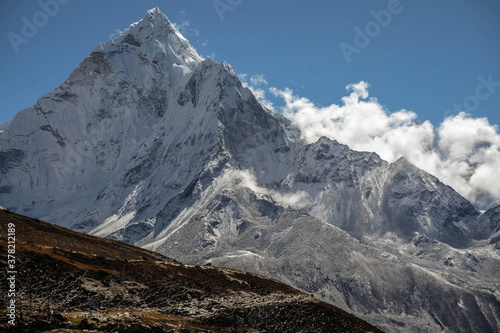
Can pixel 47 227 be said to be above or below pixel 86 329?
above

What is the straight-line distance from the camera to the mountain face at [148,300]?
7425cm

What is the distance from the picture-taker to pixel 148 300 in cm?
9219

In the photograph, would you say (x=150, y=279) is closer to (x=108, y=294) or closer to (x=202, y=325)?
(x=108, y=294)

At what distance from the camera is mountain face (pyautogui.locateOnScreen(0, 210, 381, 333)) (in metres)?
74.2

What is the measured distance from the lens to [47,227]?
130875 mm

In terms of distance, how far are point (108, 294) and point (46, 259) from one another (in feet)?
41.7

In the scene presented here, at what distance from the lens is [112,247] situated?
136 m

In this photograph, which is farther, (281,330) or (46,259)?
(46,259)

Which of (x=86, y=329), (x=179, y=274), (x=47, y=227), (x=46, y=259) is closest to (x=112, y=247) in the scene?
(x=47, y=227)

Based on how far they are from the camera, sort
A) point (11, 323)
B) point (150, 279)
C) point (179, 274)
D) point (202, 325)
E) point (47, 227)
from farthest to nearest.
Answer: point (47, 227), point (179, 274), point (150, 279), point (202, 325), point (11, 323)

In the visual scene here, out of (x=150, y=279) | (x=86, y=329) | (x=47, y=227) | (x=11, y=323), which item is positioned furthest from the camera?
(x=47, y=227)

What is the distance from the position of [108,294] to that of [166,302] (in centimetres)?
904

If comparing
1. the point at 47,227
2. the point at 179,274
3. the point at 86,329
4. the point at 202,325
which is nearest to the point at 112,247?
the point at 47,227

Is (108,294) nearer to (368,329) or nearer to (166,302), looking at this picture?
(166,302)
